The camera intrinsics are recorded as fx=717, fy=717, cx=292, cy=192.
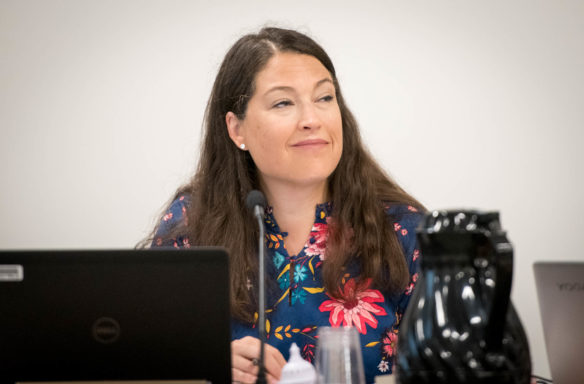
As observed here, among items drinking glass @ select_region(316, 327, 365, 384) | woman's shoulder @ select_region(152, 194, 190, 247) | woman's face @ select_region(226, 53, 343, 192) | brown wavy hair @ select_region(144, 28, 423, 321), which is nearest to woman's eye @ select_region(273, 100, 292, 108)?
woman's face @ select_region(226, 53, 343, 192)

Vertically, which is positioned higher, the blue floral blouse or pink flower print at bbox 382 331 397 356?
the blue floral blouse

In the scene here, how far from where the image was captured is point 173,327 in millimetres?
1045

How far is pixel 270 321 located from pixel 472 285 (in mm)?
1021

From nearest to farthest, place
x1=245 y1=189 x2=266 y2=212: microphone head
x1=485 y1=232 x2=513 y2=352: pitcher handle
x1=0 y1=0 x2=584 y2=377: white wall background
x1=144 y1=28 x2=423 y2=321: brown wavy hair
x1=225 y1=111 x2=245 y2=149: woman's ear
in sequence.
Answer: x1=485 y1=232 x2=513 y2=352: pitcher handle → x1=245 y1=189 x2=266 y2=212: microphone head → x1=144 y1=28 x2=423 y2=321: brown wavy hair → x1=225 y1=111 x2=245 y2=149: woman's ear → x1=0 y1=0 x2=584 y2=377: white wall background

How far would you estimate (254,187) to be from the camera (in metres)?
2.14

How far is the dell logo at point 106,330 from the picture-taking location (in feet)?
3.43

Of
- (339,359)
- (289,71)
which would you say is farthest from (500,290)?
(289,71)

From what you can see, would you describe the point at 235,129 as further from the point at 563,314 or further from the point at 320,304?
the point at 563,314

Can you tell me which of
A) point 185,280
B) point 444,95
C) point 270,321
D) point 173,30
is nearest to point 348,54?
point 444,95

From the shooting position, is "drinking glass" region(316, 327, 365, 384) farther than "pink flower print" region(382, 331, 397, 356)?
No

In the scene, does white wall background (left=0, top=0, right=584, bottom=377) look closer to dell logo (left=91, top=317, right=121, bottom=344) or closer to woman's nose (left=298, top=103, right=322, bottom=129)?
woman's nose (left=298, top=103, right=322, bottom=129)

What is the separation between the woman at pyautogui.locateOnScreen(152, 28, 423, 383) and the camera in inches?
71.7

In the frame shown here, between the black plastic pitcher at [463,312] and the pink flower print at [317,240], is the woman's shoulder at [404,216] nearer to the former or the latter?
the pink flower print at [317,240]

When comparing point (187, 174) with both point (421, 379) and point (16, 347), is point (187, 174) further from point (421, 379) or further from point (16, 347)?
point (421, 379)
